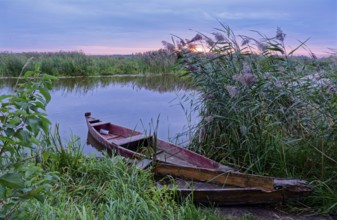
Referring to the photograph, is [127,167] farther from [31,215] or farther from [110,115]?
[110,115]

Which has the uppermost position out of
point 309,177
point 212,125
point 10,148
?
point 10,148

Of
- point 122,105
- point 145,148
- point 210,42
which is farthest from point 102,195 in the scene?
point 122,105

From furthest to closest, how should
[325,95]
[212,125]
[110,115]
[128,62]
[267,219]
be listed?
[128,62] < [110,115] < [212,125] < [325,95] < [267,219]

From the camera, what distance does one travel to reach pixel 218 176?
3.12 meters

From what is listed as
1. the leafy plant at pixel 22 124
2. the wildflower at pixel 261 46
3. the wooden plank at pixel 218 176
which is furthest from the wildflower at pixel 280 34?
the leafy plant at pixel 22 124

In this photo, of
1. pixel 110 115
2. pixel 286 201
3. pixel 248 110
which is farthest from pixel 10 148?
pixel 110 115

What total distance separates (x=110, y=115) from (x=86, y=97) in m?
2.60

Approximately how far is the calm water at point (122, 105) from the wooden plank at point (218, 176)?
1.01 metres

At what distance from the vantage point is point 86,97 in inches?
385

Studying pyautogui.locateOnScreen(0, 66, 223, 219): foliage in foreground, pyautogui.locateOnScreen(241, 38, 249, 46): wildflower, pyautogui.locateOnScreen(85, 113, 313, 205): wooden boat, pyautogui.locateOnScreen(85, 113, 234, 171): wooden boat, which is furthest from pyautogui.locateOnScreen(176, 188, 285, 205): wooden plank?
pyautogui.locateOnScreen(241, 38, 249, 46): wildflower

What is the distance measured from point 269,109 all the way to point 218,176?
34.9 inches

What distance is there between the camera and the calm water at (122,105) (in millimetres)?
5758

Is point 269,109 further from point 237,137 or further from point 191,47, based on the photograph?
point 191,47

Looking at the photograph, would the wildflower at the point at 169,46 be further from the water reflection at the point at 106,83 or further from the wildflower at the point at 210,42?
the water reflection at the point at 106,83
